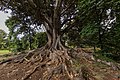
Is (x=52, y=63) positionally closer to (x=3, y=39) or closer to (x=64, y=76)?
(x=64, y=76)

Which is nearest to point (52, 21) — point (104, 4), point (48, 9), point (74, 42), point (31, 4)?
point (48, 9)

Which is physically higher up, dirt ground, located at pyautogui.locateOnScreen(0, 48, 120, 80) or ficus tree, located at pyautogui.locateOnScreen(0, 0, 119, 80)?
ficus tree, located at pyautogui.locateOnScreen(0, 0, 119, 80)

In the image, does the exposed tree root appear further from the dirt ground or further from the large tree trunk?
the large tree trunk

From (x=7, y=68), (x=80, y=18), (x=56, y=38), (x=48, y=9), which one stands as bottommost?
(x=7, y=68)

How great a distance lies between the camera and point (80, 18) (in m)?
12.1

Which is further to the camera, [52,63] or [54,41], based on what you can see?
[54,41]

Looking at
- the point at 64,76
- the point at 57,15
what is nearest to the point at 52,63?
the point at 64,76

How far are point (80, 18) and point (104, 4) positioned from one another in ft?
6.42

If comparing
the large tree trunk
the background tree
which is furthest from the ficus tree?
the background tree

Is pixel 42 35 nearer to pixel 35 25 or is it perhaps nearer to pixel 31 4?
pixel 35 25

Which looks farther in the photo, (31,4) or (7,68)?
(31,4)

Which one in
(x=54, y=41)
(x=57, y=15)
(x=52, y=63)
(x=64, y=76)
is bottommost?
(x=64, y=76)

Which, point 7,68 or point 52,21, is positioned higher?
point 52,21

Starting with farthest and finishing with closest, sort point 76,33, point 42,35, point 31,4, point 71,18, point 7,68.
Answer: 1. point 42,35
2. point 76,33
3. point 71,18
4. point 31,4
5. point 7,68
